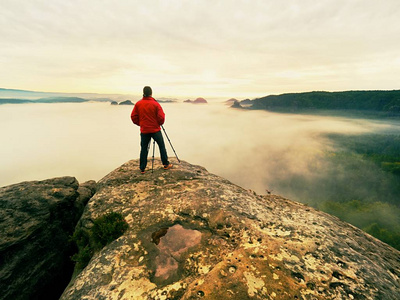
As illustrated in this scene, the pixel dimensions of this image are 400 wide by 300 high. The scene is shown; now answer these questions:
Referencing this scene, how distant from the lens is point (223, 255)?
21.9 feet

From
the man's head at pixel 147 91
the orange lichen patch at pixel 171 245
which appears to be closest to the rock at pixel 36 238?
the orange lichen patch at pixel 171 245

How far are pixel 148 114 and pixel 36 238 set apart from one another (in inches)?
331

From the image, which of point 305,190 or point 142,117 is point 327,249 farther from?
point 305,190

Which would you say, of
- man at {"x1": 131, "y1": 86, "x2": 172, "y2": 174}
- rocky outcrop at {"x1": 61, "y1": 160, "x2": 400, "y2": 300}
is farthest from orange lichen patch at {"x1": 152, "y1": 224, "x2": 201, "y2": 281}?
man at {"x1": 131, "y1": 86, "x2": 172, "y2": 174}

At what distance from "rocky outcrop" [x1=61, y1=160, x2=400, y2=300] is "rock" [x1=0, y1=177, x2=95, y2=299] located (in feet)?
6.44

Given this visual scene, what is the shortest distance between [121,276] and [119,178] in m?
7.01

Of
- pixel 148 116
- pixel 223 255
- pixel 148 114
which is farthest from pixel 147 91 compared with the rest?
pixel 223 255

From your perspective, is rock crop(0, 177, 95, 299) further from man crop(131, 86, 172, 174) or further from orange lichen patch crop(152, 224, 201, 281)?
orange lichen patch crop(152, 224, 201, 281)

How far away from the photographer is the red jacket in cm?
1151

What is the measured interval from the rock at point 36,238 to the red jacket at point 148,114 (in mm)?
5874

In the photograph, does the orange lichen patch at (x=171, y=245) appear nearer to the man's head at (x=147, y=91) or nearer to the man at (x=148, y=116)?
the man at (x=148, y=116)

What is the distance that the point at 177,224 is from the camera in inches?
326

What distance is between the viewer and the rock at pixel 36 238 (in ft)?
26.5

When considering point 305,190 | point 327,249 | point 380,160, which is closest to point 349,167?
point 380,160
